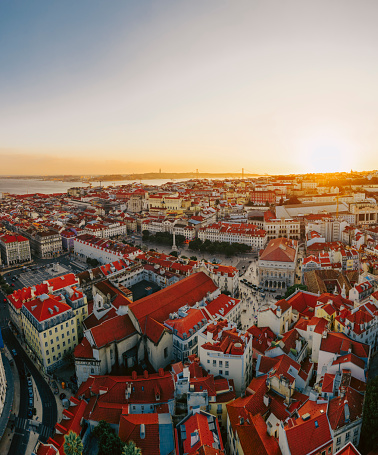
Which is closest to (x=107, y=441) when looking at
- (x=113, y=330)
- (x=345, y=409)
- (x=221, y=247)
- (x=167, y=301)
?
(x=113, y=330)

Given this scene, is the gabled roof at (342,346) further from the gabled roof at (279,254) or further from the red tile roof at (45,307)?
the gabled roof at (279,254)

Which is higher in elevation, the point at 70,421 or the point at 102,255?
the point at 102,255

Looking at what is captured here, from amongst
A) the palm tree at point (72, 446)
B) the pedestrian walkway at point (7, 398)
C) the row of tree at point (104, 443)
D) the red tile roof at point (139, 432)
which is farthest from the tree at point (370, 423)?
the pedestrian walkway at point (7, 398)

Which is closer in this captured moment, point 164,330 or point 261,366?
point 261,366

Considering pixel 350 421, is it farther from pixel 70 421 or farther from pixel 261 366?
pixel 70 421

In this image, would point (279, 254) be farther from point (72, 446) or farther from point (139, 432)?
point (72, 446)

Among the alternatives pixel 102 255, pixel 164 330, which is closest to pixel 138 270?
pixel 102 255
